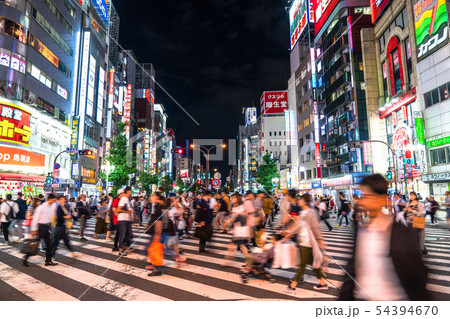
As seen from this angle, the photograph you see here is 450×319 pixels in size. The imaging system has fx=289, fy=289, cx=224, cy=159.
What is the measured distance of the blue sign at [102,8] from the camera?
46.2 m

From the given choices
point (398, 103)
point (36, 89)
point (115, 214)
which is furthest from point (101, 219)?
point (398, 103)

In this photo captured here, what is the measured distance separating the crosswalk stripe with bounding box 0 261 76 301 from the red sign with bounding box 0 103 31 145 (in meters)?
23.2

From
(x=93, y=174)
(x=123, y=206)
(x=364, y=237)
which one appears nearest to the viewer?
(x=364, y=237)

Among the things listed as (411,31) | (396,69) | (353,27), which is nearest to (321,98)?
(353,27)

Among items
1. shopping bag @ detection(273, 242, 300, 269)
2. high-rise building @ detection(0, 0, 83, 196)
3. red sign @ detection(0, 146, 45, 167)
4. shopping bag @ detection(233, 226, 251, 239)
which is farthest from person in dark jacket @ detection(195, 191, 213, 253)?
red sign @ detection(0, 146, 45, 167)

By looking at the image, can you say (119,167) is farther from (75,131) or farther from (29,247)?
(29,247)

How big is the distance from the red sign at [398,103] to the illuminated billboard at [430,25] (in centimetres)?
327

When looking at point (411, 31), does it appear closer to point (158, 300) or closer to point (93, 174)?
point (158, 300)

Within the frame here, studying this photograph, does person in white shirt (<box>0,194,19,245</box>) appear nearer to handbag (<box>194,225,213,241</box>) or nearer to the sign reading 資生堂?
handbag (<box>194,225,213,241</box>)

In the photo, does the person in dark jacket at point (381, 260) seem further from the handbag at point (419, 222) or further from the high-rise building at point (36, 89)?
the high-rise building at point (36, 89)

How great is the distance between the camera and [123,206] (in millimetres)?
8469

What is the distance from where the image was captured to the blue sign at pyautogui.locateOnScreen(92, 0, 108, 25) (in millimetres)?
46250

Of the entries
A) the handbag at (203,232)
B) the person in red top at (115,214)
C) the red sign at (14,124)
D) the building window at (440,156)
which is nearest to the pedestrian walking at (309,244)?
the handbag at (203,232)
